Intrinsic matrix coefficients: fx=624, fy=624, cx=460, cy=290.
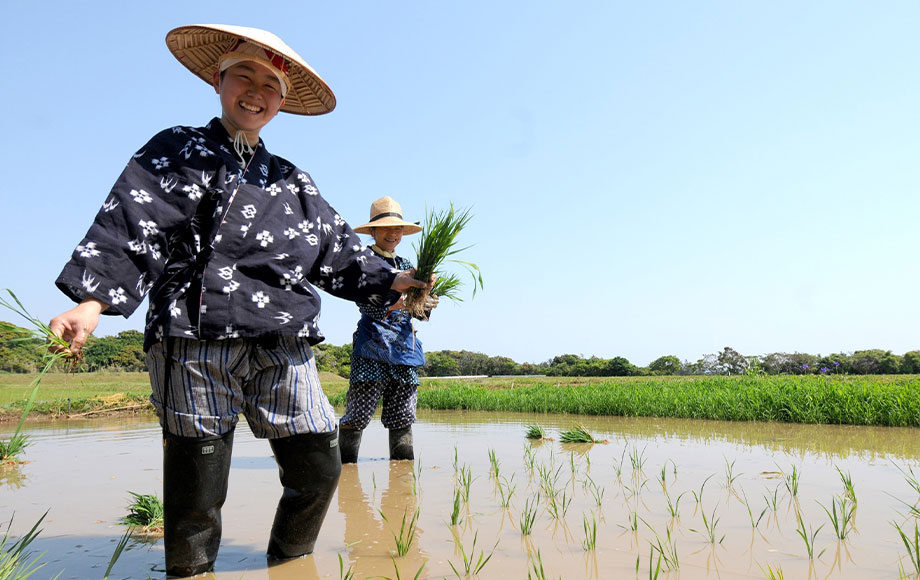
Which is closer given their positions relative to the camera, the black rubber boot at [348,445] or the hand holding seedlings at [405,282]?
the hand holding seedlings at [405,282]

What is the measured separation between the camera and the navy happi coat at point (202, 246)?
195cm

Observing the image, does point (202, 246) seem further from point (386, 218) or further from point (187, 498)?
point (386, 218)

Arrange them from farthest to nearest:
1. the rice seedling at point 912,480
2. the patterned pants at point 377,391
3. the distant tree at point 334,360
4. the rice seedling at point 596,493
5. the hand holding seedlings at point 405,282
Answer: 1. the distant tree at point 334,360
2. the patterned pants at point 377,391
3. the rice seedling at point 596,493
4. the rice seedling at point 912,480
5. the hand holding seedlings at point 405,282

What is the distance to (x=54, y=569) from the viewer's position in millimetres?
2381

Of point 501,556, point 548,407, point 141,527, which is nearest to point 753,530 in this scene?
point 501,556

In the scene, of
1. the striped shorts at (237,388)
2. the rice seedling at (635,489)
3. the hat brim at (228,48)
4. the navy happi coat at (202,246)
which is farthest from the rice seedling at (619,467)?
the hat brim at (228,48)

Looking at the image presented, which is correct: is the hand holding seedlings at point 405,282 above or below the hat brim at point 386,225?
below

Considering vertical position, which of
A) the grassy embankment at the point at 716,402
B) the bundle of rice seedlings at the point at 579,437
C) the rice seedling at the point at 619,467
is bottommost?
the rice seedling at the point at 619,467

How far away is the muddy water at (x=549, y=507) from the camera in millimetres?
2299

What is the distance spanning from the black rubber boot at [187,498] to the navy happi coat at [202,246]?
0.38m

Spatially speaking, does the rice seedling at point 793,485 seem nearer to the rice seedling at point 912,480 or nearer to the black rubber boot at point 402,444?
the rice seedling at point 912,480

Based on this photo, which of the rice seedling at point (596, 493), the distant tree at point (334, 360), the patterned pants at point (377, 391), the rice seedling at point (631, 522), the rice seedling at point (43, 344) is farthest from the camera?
the distant tree at point (334, 360)

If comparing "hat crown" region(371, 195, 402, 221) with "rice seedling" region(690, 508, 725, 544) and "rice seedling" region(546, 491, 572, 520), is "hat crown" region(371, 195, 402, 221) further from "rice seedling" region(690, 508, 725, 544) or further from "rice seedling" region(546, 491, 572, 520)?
"rice seedling" region(690, 508, 725, 544)

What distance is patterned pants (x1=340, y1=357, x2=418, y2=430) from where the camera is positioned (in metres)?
4.69
